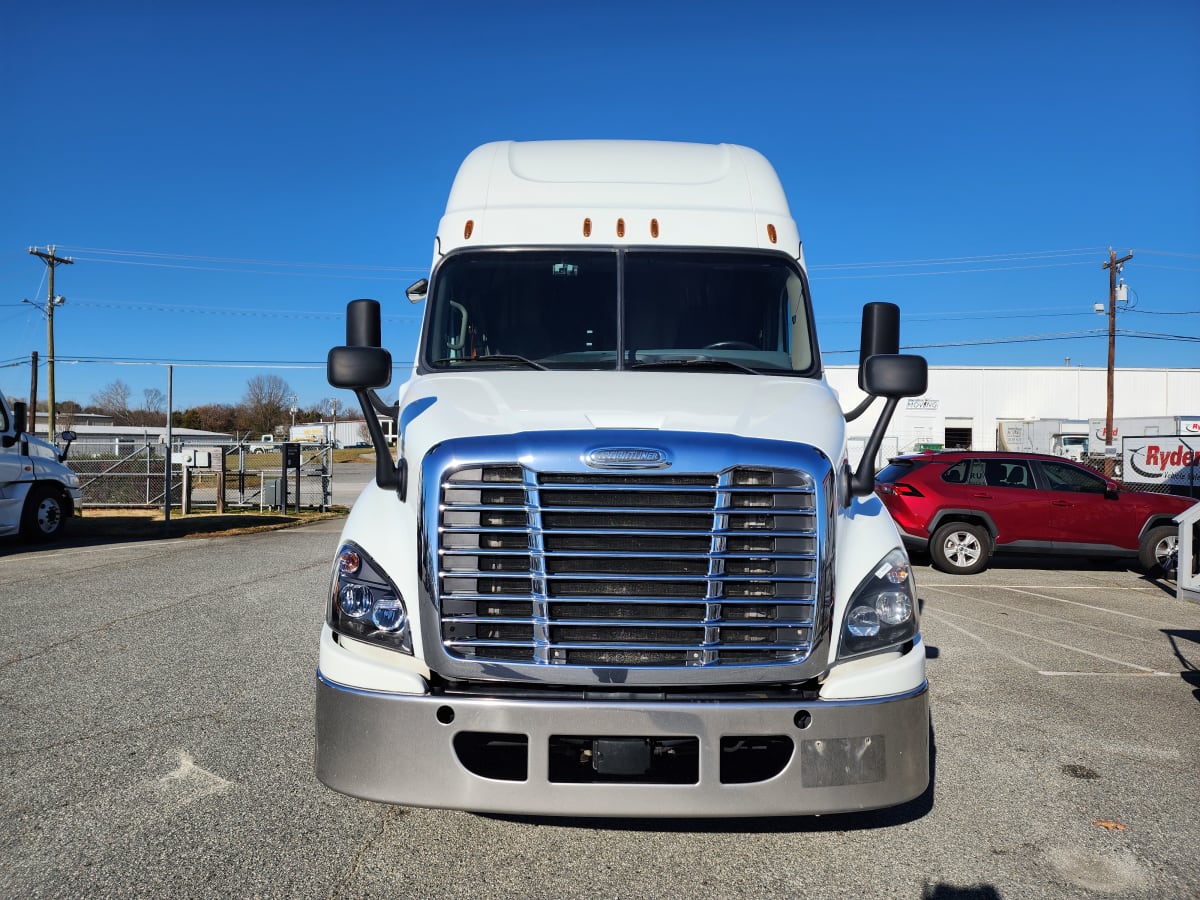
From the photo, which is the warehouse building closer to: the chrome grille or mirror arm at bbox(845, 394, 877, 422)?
mirror arm at bbox(845, 394, 877, 422)

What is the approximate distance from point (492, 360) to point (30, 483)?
12.5m

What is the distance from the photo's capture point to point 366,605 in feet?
10.2

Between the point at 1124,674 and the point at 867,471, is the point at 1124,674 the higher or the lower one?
the lower one

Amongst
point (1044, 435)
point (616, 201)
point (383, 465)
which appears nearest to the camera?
point (383, 465)

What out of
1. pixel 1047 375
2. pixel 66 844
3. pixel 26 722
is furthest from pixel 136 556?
pixel 1047 375

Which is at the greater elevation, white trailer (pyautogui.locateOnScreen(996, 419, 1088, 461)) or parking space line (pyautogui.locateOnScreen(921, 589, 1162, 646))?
white trailer (pyautogui.locateOnScreen(996, 419, 1088, 461))

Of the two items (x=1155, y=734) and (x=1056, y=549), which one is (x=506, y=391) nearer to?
(x=1155, y=734)

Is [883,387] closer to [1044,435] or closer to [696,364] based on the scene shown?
[696,364]

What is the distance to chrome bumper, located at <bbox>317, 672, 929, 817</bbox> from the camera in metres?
2.81

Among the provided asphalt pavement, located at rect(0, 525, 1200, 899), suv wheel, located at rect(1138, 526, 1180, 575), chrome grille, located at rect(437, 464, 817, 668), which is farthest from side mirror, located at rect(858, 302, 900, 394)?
suv wheel, located at rect(1138, 526, 1180, 575)

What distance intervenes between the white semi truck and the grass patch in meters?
1.10

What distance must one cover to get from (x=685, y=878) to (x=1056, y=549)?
10.0m

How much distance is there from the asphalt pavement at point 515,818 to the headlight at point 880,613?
868mm

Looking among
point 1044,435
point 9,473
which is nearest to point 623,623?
point 9,473
